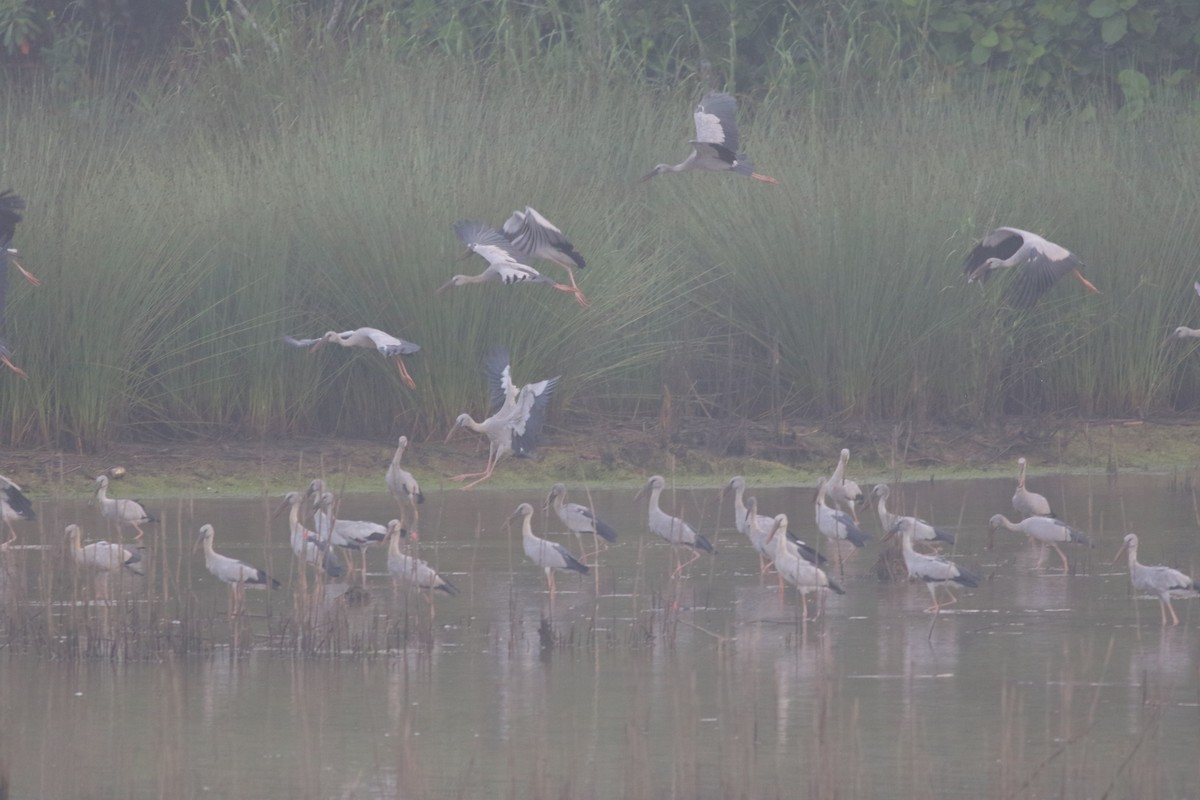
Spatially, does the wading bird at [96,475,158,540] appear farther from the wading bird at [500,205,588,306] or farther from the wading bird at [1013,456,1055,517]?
the wading bird at [1013,456,1055,517]

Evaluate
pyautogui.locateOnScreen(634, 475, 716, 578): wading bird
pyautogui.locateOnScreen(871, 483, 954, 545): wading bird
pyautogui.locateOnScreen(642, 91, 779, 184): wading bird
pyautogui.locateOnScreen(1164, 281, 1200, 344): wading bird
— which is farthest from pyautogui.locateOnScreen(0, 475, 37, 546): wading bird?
pyautogui.locateOnScreen(1164, 281, 1200, 344): wading bird

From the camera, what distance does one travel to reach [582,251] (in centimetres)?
1527

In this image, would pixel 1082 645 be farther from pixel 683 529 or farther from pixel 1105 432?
pixel 1105 432

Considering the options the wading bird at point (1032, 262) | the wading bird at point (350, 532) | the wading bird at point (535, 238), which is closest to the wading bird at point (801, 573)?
the wading bird at point (350, 532)

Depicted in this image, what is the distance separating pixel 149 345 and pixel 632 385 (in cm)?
344

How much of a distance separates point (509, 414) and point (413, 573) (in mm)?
3665

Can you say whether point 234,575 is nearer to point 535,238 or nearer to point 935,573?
point 935,573

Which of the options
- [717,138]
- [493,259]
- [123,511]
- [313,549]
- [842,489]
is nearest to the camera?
[313,549]

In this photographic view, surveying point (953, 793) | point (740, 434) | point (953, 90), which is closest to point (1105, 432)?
point (740, 434)

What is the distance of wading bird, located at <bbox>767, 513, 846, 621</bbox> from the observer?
9461mm

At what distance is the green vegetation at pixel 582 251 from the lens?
575 inches

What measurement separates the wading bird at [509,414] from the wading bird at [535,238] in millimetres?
646

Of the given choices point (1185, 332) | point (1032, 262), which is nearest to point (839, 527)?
point (1032, 262)

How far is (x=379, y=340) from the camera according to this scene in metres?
13.0
